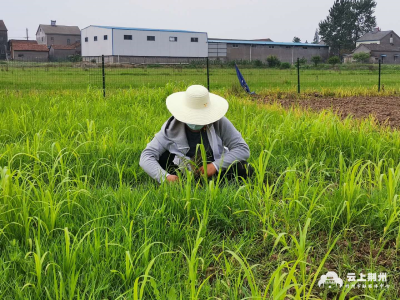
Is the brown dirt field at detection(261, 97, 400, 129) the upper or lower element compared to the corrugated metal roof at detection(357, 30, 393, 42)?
lower

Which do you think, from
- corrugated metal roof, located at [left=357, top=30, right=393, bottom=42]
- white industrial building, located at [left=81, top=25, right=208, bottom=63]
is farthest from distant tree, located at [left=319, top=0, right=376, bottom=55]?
white industrial building, located at [left=81, top=25, right=208, bottom=63]

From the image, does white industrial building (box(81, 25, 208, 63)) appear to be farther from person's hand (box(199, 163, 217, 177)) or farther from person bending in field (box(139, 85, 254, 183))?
person's hand (box(199, 163, 217, 177))

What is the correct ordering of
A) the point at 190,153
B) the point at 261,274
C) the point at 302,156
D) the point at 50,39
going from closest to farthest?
the point at 261,274 → the point at 190,153 → the point at 302,156 → the point at 50,39

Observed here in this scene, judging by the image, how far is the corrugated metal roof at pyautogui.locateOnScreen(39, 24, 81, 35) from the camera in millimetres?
70812

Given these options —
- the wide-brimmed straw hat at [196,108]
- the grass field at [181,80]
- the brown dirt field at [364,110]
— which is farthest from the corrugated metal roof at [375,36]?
the wide-brimmed straw hat at [196,108]

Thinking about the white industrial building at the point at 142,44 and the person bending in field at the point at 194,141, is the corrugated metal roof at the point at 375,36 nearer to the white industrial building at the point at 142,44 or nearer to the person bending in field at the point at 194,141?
the white industrial building at the point at 142,44

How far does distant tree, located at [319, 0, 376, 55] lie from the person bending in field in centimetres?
7191

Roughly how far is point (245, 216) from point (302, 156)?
1.60 metres

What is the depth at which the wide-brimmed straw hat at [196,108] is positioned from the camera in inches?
119

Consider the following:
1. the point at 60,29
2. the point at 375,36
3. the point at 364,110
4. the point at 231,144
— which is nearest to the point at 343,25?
the point at 375,36

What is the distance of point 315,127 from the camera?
14.5 ft

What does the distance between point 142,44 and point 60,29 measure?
3439cm

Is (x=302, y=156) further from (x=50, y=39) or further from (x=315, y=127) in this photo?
(x=50, y=39)

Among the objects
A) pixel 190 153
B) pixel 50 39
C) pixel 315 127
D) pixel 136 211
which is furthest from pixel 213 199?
pixel 50 39
